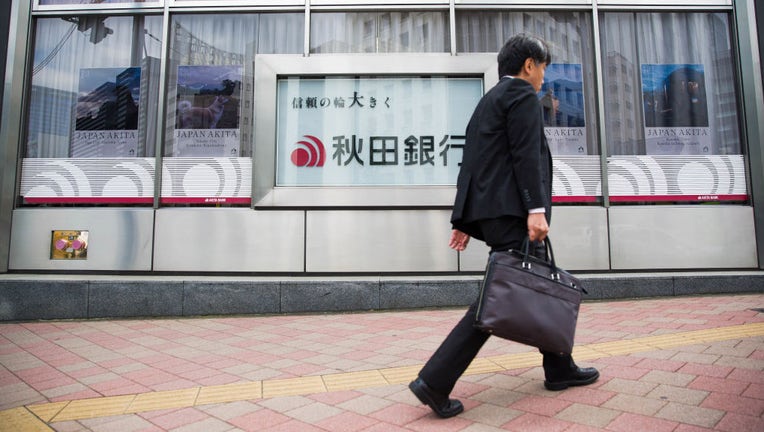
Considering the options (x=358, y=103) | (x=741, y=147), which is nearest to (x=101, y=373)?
(x=358, y=103)

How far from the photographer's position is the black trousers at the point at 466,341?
2240 millimetres

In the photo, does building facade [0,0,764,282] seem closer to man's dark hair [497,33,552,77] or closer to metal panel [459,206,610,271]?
Result: metal panel [459,206,610,271]

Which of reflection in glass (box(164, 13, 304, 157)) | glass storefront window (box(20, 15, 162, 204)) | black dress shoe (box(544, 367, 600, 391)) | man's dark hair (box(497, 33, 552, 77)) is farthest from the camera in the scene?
reflection in glass (box(164, 13, 304, 157))

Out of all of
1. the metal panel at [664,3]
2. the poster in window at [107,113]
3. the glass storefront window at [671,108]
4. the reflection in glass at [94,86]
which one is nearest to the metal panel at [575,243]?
the glass storefront window at [671,108]

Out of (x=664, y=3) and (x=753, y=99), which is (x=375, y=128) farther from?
(x=753, y=99)

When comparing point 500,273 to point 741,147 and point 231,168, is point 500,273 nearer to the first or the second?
point 231,168

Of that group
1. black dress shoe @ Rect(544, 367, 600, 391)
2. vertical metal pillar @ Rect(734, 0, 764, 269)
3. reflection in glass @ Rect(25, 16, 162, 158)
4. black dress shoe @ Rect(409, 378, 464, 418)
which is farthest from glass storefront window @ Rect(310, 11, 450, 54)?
black dress shoe @ Rect(409, 378, 464, 418)

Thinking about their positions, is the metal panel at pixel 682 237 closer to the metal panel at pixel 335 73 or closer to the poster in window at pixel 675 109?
the poster in window at pixel 675 109

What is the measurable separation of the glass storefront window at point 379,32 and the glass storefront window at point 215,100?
0.33 meters

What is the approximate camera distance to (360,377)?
305 centimetres

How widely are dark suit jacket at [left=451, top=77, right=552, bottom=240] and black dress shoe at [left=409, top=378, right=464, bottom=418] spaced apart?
85 centimetres

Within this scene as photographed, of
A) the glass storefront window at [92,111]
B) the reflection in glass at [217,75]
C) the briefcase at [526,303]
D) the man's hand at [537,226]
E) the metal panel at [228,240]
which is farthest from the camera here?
the reflection in glass at [217,75]

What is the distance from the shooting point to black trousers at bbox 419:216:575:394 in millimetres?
2240

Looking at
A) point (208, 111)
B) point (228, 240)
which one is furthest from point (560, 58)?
point (228, 240)
